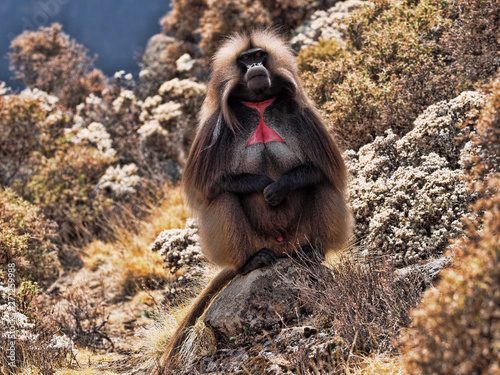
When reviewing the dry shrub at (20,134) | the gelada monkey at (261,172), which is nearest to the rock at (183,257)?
the gelada monkey at (261,172)

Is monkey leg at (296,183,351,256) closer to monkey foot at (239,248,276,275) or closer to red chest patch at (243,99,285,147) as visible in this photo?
monkey foot at (239,248,276,275)

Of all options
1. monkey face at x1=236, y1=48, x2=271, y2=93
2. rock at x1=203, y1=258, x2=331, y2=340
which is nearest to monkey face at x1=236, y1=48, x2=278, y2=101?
monkey face at x1=236, y1=48, x2=271, y2=93

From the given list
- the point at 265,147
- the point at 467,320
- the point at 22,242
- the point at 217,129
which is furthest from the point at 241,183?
the point at 22,242

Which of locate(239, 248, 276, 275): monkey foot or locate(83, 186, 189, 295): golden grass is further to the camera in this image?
locate(83, 186, 189, 295): golden grass

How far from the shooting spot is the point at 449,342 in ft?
5.08

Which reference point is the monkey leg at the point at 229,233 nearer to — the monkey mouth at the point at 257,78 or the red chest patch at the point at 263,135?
the red chest patch at the point at 263,135

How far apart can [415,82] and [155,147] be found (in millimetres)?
5408

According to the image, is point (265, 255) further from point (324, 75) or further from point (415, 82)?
point (324, 75)

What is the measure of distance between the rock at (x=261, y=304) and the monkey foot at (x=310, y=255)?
0.20ft

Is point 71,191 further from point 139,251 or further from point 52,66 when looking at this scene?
point 52,66

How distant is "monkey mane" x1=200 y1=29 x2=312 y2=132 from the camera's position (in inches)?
143

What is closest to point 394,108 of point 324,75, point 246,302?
point 324,75

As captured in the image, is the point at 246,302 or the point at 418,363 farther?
the point at 246,302

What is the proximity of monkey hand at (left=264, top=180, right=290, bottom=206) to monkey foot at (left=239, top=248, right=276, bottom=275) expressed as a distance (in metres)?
0.35
